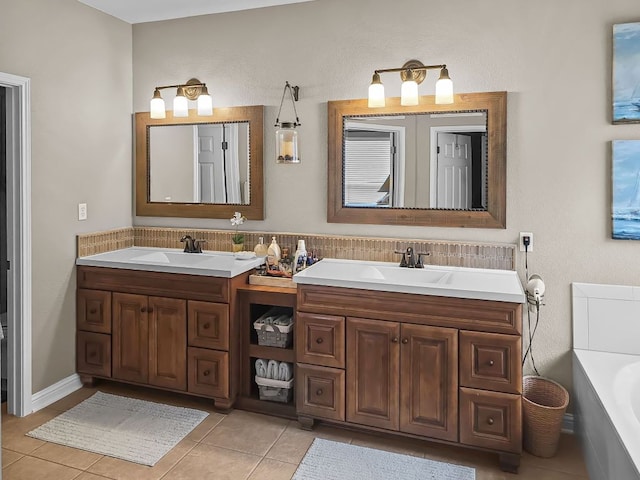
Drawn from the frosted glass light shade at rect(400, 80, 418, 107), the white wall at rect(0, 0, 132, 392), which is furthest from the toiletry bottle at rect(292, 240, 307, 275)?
the white wall at rect(0, 0, 132, 392)

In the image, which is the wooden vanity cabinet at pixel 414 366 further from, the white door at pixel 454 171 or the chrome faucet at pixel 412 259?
the white door at pixel 454 171

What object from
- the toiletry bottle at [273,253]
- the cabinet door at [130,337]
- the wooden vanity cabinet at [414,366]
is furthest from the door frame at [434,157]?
the cabinet door at [130,337]

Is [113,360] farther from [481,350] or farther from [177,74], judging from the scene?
[481,350]

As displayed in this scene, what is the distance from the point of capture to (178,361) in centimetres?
295

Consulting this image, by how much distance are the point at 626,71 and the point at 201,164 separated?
8.58 ft

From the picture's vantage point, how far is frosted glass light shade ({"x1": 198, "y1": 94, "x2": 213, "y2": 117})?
10.7ft

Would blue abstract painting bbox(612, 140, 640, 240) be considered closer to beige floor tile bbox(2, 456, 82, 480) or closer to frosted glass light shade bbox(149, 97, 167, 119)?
frosted glass light shade bbox(149, 97, 167, 119)

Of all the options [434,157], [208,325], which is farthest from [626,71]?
[208,325]

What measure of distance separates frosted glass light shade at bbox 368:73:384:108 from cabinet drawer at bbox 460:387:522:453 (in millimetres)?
1633

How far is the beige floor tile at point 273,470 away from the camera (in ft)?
7.52

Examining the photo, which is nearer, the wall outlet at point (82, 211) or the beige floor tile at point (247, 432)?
the beige floor tile at point (247, 432)

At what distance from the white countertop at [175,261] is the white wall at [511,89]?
41 centimetres

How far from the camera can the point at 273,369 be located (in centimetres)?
Result: 286

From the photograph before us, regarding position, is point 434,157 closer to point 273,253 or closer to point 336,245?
point 336,245
